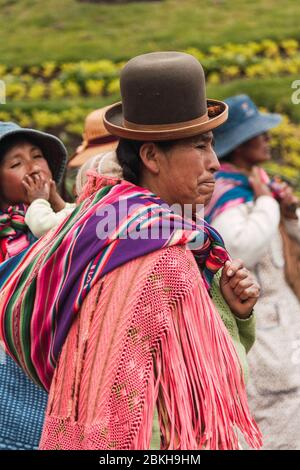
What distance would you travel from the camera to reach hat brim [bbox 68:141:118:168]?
181 inches

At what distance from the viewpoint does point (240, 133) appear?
5004 mm

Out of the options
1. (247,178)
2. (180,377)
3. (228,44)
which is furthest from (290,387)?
(228,44)

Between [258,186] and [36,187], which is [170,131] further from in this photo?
[258,186]

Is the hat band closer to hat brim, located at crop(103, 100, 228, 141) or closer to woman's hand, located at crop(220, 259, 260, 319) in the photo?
hat brim, located at crop(103, 100, 228, 141)

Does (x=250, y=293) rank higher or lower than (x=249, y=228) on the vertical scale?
higher

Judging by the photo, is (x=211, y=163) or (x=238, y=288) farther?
(x=238, y=288)

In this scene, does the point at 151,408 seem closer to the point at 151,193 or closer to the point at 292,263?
the point at 151,193

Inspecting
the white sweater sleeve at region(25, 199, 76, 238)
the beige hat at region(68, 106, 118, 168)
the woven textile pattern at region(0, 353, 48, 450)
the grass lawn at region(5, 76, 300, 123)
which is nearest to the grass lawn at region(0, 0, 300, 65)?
the grass lawn at region(5, 76, 300, 123)

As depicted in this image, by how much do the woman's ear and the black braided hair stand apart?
0.09 ft

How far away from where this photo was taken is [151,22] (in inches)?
458

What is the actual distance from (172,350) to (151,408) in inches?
7.3

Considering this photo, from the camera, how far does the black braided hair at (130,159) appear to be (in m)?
2.90

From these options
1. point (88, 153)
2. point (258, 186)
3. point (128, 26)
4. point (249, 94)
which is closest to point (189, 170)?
point (88, 153)

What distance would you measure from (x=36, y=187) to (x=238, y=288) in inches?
43.5
